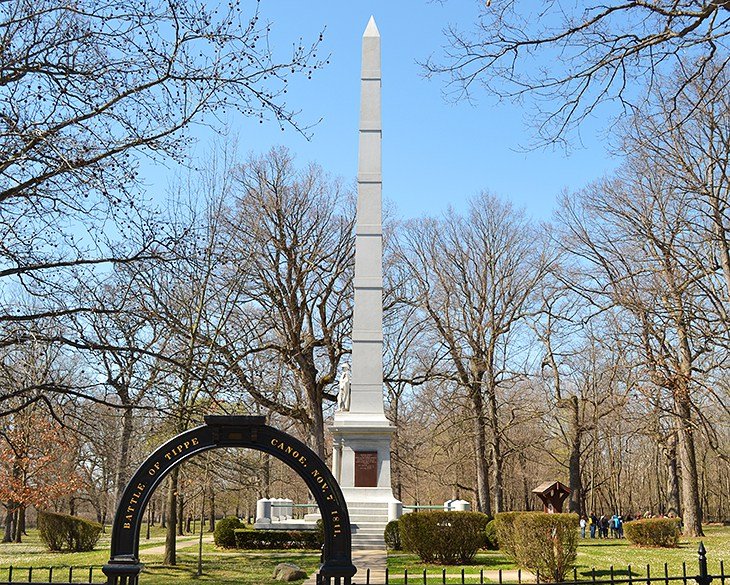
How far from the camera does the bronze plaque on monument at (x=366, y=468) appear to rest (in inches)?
933

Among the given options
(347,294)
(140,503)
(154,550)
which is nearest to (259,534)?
(154,550)

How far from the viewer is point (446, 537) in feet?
60.2

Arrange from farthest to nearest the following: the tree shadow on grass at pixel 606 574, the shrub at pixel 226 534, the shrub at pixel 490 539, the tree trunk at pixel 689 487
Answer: the tree trunk at pixel 689 487 < the shrub at pixel 226 534 < the shrub at pixel 490 539 < the tree shadow on grass at pixel 606 574

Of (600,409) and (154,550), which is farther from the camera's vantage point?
(600,409)

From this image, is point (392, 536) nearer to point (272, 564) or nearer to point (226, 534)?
point (272, 564)

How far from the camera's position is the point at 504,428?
32875mm

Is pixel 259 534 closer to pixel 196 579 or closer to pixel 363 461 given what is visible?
pixel 363 461

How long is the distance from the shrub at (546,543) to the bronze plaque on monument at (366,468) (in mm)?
9323

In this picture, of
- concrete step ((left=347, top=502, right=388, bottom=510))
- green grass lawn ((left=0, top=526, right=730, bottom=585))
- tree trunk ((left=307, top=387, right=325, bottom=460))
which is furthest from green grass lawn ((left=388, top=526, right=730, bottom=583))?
tree trunk ((left=307, top=387, right=325, bottom=460))

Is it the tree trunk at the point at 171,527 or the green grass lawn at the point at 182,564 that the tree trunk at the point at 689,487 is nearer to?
the green grass lawn at the point at 182,564

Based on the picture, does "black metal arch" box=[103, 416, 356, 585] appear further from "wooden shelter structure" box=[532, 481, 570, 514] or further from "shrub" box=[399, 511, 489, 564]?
"wooden shelter structure" box=[532, 481, 570, 514]

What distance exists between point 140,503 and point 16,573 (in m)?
12.7

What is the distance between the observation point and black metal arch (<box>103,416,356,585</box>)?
641 centimetres

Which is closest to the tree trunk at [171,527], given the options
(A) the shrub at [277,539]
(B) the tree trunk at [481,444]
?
(A) the shrub at [277,539]
